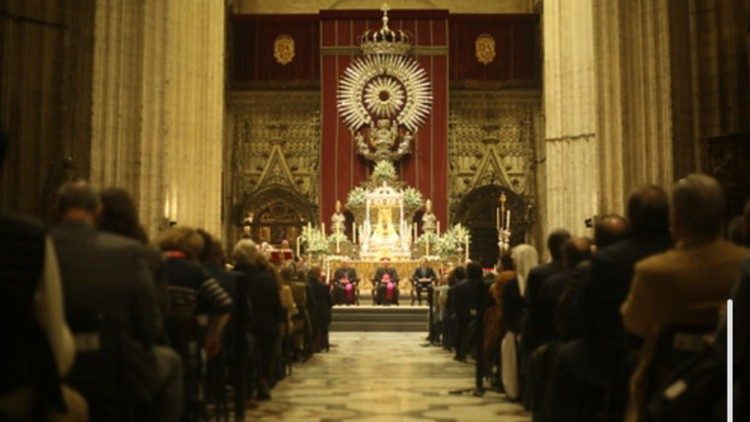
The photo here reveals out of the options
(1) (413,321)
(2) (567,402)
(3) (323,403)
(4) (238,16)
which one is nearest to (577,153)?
(1) (413,321)

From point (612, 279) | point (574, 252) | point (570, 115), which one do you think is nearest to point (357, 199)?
point (570, 115)

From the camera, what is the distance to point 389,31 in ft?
83.7

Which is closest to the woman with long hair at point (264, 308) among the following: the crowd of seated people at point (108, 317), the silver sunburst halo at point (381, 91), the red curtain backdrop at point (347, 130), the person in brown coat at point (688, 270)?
the crowd of seated people at point (108, 317)

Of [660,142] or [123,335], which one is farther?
[660,142]

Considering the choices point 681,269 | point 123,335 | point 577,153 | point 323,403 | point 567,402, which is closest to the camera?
point 681,269

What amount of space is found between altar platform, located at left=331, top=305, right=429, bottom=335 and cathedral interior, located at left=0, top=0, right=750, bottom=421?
230 millimetres

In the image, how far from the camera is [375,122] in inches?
1010

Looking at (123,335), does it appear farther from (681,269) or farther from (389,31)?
(389,31)

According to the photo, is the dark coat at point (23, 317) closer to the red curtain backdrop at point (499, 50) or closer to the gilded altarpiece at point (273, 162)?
the gilded altarpiece at point (273, 162)

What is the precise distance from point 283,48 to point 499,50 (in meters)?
6.11

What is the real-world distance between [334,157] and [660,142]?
46.3 feet

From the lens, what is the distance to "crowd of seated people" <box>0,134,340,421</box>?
2.15 meters

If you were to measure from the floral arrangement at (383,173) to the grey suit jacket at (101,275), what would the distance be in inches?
804

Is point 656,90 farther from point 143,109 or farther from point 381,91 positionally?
point 381,91
